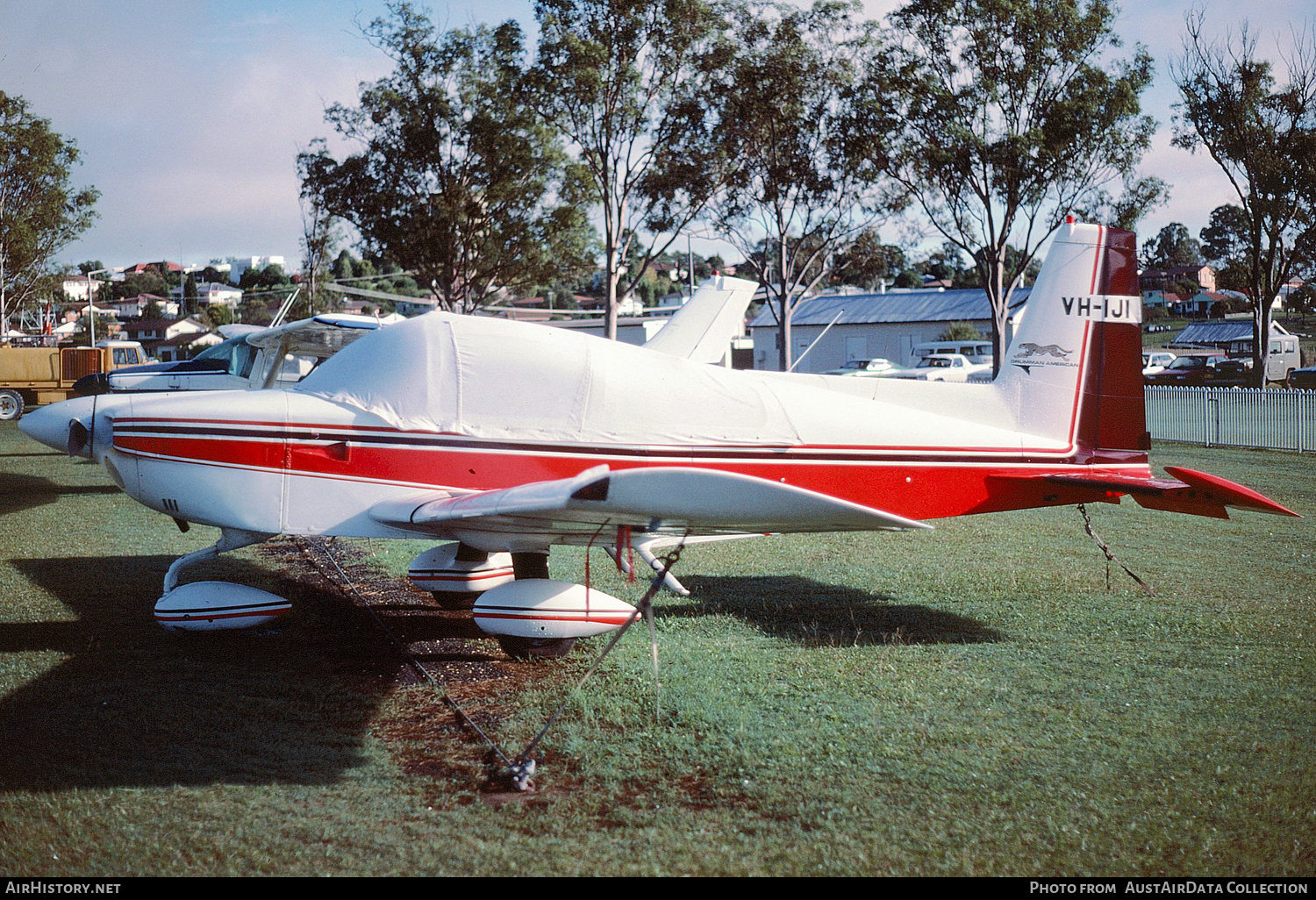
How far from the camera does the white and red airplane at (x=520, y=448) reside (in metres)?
5.84

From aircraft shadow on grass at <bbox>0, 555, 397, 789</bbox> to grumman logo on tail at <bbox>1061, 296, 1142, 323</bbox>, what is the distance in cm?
554

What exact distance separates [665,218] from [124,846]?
2494 centimetres

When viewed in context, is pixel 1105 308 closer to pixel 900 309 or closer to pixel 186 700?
pixel 186 700

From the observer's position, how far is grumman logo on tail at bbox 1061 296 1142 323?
7.10 m

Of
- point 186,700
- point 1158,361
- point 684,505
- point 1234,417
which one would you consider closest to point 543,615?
point 186,700

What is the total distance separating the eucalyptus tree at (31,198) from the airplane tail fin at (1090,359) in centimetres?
3953

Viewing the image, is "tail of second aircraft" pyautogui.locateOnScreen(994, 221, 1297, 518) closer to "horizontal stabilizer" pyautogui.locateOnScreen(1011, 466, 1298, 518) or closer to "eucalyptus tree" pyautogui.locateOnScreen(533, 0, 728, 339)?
"horizontal stabilizer" pyautogui.locateOnScreen(1011, 466, 1298, 518)

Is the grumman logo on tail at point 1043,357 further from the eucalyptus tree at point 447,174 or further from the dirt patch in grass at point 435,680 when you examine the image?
the eucalyptus tree at point 447,174

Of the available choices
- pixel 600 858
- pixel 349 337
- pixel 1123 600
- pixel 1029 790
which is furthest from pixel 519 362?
pixel 349 337

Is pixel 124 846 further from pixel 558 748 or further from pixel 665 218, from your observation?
pixel 665 218

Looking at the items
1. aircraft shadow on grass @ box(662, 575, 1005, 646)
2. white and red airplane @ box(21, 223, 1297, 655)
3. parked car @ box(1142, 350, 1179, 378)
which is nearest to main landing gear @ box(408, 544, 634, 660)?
white and red airplane @ box(21, 223, 1297, 655)

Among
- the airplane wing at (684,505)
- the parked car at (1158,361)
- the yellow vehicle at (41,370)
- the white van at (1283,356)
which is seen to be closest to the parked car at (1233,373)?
the white van at (1283,356)

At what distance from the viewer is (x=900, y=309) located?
161ft

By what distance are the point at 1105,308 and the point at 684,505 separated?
4865 millimetres
